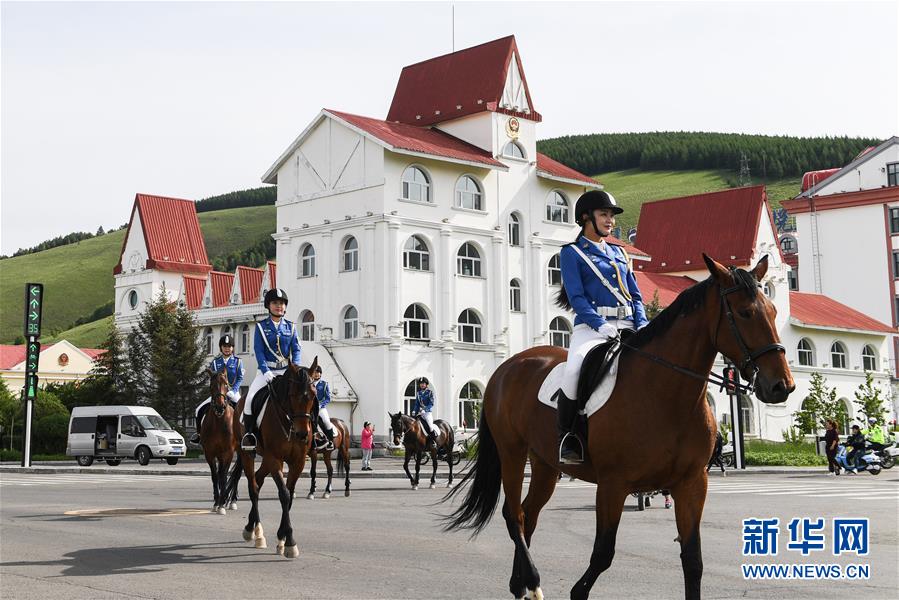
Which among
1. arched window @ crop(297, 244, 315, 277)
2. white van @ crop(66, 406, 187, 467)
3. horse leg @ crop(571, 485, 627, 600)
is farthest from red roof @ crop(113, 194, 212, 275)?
horse leg @ crop(571, 485, 627, 600)

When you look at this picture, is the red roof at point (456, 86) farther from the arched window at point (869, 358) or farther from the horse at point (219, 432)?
the horse at point (219, 432)

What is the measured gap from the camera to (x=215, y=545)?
1362cm

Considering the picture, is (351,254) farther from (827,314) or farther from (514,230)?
(827,314)

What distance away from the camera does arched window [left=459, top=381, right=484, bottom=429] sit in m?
61.2

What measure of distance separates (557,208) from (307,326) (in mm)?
17441

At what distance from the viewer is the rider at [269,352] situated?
14.1m

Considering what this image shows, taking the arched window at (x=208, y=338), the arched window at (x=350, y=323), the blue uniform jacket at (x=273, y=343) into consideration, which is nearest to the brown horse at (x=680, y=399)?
the blue uniform jacket at (x=273, y=343)

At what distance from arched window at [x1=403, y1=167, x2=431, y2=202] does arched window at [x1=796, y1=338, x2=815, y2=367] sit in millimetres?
31231

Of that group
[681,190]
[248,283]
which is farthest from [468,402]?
[681,190]

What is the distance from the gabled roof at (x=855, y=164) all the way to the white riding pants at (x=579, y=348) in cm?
8169

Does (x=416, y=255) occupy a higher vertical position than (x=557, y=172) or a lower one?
lower

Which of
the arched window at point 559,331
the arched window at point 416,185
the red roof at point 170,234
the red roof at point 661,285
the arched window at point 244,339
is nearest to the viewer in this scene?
the arched window at point 416,185

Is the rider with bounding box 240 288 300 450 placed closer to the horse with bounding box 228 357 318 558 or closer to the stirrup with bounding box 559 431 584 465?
the horse with bounding box 228 357 318 558

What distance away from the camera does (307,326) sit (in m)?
63.1
